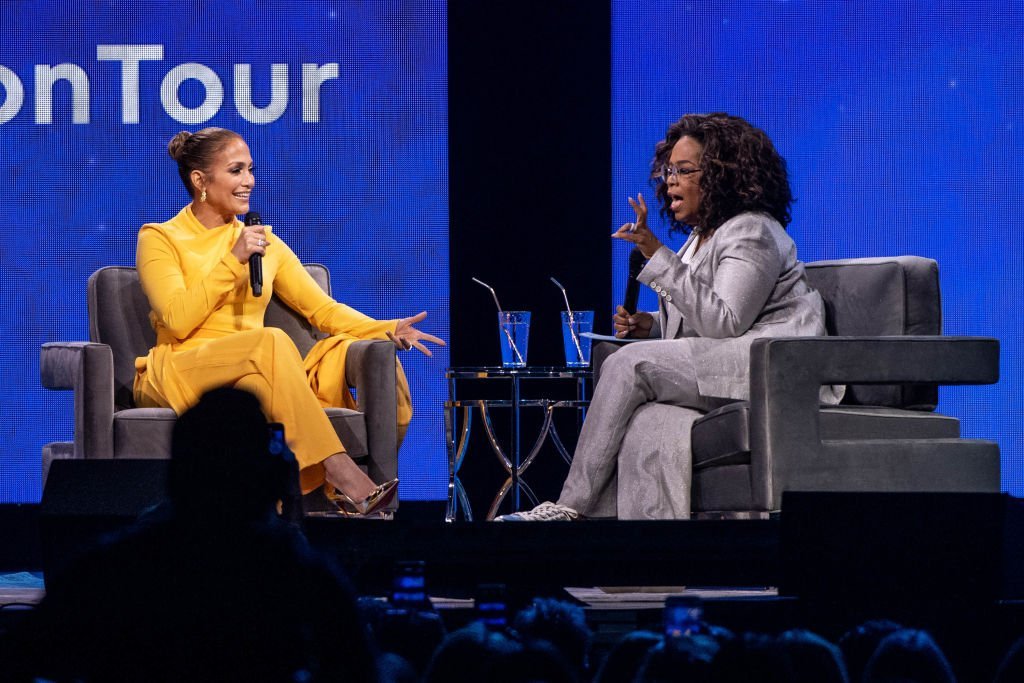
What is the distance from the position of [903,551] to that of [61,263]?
4466mm

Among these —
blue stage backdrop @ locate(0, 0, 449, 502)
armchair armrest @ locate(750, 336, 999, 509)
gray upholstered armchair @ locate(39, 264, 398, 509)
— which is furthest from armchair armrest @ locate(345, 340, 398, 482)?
blue stage backdrop @ locate(0, 0, 449, 502)

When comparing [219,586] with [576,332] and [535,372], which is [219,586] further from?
[576,332]

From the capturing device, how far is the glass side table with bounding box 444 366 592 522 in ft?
13.2

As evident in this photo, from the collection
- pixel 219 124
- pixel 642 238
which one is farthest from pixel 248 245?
pixel 219 124

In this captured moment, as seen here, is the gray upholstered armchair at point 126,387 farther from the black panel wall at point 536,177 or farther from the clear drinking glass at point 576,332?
the black panel wall at point 536,177

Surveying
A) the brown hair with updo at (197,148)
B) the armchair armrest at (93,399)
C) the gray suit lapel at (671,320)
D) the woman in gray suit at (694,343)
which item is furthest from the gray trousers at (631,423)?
the brown hair with updo at (197,148)

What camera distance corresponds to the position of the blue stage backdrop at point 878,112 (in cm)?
521

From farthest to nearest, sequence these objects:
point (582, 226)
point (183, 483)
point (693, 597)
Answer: point (582, 226) → point (693, 597) → point (183, 483)

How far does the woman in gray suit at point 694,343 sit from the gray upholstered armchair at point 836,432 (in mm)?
104

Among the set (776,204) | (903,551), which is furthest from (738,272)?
(903,551)

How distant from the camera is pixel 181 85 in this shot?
17.2 ft

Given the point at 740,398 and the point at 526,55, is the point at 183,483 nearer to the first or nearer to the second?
the point at 740,398

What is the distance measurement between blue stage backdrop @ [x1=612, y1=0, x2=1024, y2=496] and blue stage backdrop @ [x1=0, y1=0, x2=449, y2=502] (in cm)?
92

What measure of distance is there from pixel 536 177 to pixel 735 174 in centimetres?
184
